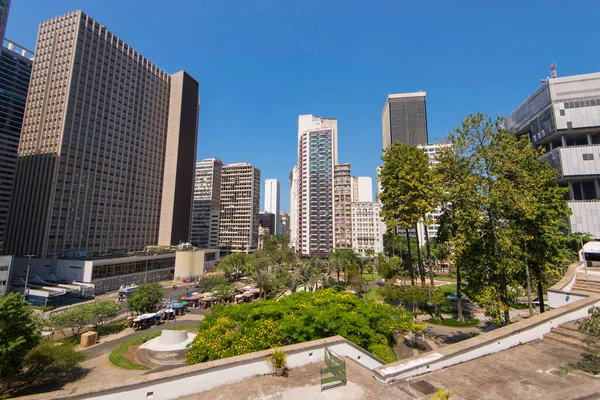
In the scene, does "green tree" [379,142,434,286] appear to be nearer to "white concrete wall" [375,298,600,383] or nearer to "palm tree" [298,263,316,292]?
"white concrete wall" [375,298,600,383]

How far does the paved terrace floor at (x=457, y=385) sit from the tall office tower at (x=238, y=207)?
120 meters

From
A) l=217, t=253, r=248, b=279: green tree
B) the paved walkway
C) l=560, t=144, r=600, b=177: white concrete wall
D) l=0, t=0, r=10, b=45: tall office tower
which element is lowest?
the paved walkway

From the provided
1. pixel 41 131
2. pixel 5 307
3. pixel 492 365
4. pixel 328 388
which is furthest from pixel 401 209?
pixel 41 131

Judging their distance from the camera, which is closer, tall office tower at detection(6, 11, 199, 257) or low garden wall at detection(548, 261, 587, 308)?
low garden wall at detection(548, 261, 587, 308)

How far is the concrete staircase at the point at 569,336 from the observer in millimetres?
11743

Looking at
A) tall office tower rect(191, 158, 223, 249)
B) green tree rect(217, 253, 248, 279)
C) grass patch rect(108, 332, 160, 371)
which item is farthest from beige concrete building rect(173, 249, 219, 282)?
tall office tower rect(191, 158, 223, 249)

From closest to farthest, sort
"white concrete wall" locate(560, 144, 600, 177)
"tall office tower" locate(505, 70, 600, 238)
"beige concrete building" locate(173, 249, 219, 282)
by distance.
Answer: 1. "white concrete wall" locate(560, 144, 600, 177)
2. "tall office tower" locate(505, 70, 600, 238)
3. "beige concrete building" locate(173, 249, 219, 282)

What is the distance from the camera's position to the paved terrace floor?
8.37 metres

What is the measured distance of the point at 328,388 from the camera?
30.4 feet

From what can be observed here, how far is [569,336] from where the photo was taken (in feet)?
41.0

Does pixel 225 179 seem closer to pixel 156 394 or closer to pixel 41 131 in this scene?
pixel 41 131

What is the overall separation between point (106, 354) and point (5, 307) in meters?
12.4

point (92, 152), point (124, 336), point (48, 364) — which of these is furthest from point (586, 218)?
point (92, 152)

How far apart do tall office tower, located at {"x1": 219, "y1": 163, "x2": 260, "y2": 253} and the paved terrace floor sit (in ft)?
394
